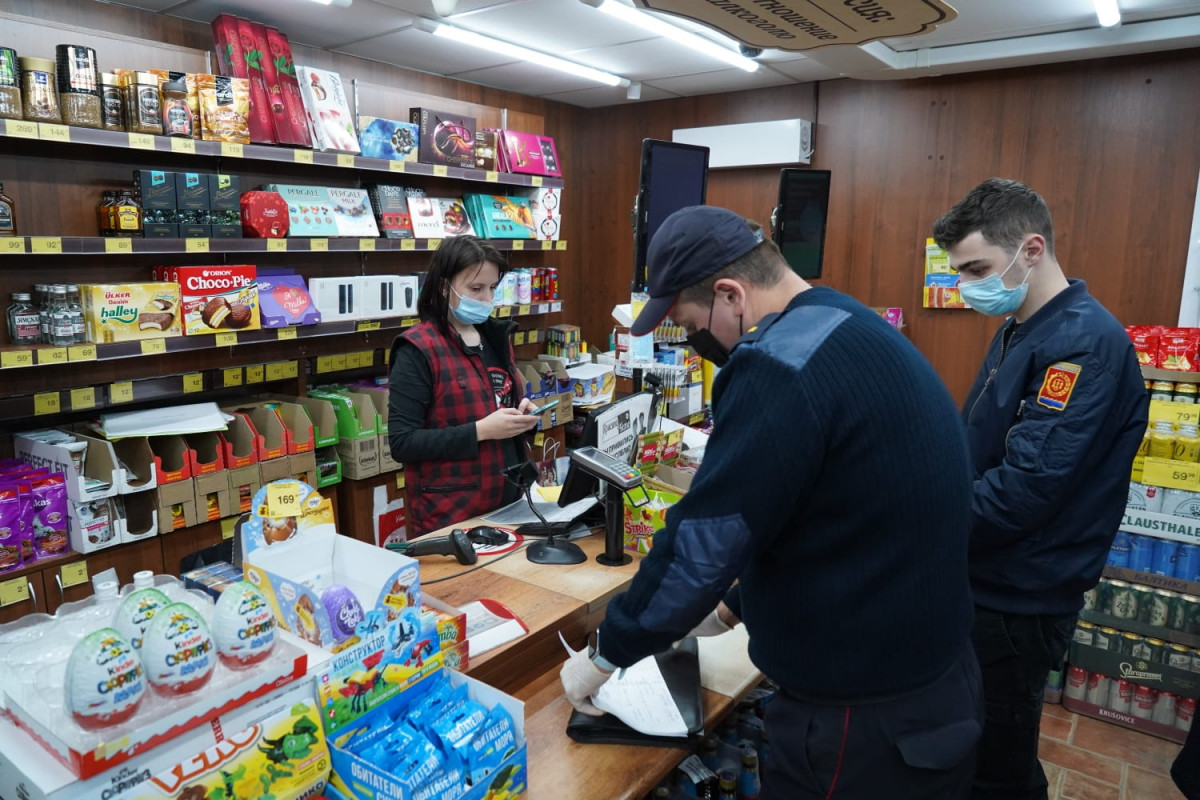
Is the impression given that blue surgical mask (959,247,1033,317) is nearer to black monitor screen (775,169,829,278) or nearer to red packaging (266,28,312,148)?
black monitor screen (775,169,829,278)

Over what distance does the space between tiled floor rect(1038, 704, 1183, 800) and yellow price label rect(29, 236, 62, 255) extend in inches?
167

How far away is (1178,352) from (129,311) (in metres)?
4.50

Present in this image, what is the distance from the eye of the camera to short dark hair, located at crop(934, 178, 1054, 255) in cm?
206

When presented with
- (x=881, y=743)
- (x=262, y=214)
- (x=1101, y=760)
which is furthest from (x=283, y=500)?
(x=1101, y=760)

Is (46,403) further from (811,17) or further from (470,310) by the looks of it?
(811,17)

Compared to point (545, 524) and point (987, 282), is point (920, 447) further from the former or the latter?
point (545, 524)

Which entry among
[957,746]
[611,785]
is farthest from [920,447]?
[611,785]

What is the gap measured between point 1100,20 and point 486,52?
10.6 feet

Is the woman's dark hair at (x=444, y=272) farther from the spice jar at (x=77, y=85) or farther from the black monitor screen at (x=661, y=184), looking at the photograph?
the spice jar at (x=77, y=85)

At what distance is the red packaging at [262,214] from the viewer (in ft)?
11.4

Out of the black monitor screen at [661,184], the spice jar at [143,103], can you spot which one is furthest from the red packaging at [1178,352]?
the spice jar at [143,103]

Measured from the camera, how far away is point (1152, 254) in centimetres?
447

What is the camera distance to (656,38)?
Answer: 429 centimetres

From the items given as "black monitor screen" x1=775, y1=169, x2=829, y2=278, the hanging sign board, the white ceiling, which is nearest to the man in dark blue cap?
the hanging sign board
